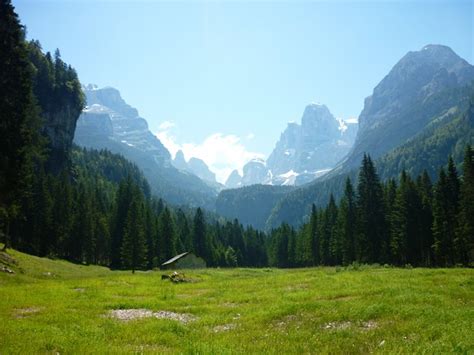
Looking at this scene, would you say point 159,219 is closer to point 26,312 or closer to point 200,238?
point 200,238

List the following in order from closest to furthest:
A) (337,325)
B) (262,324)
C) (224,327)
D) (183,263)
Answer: (337,325), (224,327), (262,324), (183,263)

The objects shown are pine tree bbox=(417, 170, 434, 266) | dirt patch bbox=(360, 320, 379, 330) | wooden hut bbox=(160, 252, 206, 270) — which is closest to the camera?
dirt patch bbox=(360, 320, 379, 330)

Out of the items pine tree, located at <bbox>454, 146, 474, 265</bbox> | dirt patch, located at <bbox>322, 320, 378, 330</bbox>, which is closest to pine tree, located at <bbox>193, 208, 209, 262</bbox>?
pine tree, located at <bbox>454, 146, 474, 265</bbox>

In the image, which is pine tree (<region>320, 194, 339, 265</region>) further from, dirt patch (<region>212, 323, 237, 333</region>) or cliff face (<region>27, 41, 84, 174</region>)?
cliff face (<region>27, 41, 84, 174</region>)

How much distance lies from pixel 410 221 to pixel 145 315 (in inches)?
2491

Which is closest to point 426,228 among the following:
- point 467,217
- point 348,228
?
point 467,217

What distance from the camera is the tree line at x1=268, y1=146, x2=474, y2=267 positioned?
64688 millimetres

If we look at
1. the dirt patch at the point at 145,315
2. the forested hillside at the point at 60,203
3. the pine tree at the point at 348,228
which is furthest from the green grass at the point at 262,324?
A: the pine tree at the point at 348,228

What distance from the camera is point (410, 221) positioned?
7525cm

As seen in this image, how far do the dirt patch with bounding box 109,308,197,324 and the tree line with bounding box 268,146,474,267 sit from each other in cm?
5211

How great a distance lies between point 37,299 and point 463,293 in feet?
88.7

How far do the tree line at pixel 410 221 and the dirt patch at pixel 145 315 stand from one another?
52108 mm

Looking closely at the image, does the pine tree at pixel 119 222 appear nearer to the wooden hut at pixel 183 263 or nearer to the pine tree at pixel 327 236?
the wooden hut at pixel 183 263

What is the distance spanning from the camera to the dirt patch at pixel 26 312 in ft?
74.2
